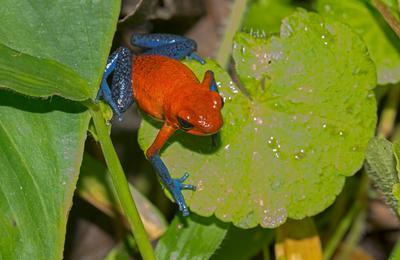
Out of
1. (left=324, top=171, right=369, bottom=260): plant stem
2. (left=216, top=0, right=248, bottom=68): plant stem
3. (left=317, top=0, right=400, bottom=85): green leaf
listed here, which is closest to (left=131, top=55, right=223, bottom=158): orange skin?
(left=216, top=0, right=248, bottom=68): plant stem

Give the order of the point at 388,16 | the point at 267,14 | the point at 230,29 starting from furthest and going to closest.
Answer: the point at 267,14 → the point at 230,29 → the point at 388,16

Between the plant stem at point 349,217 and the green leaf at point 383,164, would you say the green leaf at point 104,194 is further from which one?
the green leaf at point 383,164

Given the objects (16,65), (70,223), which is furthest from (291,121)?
(70,223)

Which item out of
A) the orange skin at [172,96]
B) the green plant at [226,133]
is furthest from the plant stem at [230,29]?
the orange skin at [172,96]

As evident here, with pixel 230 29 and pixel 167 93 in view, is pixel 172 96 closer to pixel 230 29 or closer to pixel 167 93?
pixel 167 93

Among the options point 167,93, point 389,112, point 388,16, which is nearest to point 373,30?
point 388,16

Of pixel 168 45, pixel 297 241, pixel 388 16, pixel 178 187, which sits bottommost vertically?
pixel 297 241

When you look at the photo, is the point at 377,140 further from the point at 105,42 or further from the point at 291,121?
the point at 105,42
